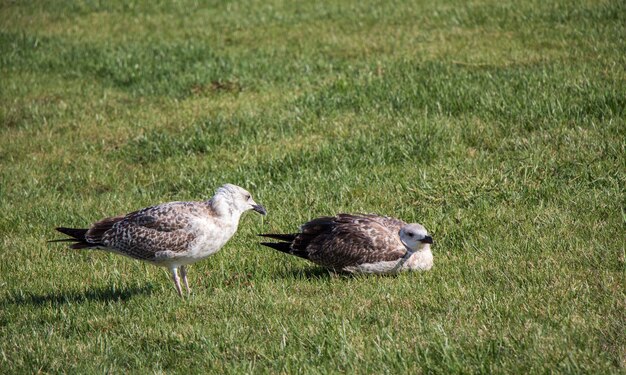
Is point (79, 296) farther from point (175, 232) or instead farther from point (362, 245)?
point (362, 245)

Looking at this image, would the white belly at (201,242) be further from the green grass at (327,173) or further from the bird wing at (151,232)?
the green grass at (327,173)

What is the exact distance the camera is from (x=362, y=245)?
8336mm

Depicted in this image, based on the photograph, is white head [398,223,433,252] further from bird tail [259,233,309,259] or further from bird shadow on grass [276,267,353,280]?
bird tail [259,233,309,259]

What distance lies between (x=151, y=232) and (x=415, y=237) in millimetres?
2528

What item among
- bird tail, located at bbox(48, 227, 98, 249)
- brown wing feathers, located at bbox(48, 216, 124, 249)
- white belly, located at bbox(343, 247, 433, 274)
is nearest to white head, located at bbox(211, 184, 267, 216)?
brown wing feathers, located at bbox(48, 216, 124, 249)

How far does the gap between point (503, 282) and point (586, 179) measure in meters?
2.78

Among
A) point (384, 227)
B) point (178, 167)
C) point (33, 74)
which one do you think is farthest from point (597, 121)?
point (33, 74)

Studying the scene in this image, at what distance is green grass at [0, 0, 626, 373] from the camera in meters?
6.85

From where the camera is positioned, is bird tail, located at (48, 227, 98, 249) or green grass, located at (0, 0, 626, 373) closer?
green grass, located at (0, 0, 626, 373)

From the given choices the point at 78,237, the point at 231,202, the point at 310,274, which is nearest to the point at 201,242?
the point at 231,202

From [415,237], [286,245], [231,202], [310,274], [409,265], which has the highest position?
[231,202]

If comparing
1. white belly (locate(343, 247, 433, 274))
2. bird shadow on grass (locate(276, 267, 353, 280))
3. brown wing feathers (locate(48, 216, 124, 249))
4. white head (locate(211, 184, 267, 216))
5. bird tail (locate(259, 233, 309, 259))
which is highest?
white head (locate(211, 184, 267, 216))

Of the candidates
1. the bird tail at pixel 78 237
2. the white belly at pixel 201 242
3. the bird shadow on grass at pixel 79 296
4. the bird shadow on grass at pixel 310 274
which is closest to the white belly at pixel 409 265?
the bird shadow on grass at pixel 310 274

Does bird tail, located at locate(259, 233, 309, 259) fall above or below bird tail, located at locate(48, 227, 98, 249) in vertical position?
below
